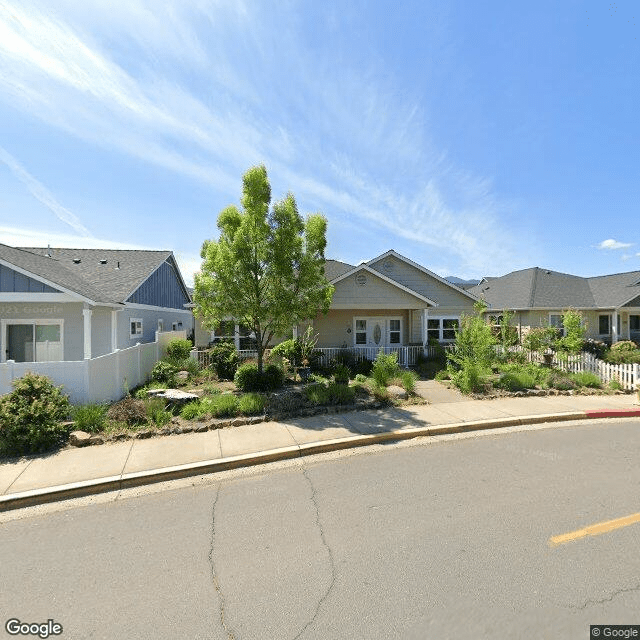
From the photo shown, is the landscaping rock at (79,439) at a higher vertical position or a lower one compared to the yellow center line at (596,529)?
higher

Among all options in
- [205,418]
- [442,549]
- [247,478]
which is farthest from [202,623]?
[205,418]

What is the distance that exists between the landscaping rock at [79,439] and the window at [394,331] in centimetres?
1492

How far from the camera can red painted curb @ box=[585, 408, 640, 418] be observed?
954cm

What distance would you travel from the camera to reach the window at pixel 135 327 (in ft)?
54.1

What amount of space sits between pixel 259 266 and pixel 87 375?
5129 millimetres

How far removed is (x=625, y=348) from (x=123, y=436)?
25.4 m

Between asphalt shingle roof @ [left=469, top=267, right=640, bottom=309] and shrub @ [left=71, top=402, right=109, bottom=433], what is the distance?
2584 cm

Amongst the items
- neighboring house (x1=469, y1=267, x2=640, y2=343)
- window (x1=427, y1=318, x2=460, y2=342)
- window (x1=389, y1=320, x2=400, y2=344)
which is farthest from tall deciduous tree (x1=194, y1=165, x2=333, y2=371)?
neighboring house (x1=469, y1=267, x2=640, y2=343)

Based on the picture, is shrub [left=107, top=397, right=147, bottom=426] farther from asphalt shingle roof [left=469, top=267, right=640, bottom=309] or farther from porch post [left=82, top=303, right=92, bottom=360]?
asphalt shingle roof [left=469, top=267, right=640, bottom=309]

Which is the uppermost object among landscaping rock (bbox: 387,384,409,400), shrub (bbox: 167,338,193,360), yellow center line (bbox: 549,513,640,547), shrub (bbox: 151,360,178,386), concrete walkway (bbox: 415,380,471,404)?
shrub (bbox: 167,338,193,360)

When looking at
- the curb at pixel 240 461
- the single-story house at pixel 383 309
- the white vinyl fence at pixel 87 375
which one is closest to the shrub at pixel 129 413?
the white vinyl fence at pixel 87 375

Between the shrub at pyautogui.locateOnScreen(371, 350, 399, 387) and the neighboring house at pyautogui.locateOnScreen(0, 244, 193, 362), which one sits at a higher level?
the neighboring house at pyautogui.locateOnScreen(0, 244, 193, 362)

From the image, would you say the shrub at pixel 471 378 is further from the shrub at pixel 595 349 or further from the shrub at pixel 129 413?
the shrub at pixel 595 349

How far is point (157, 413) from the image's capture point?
819 cm
